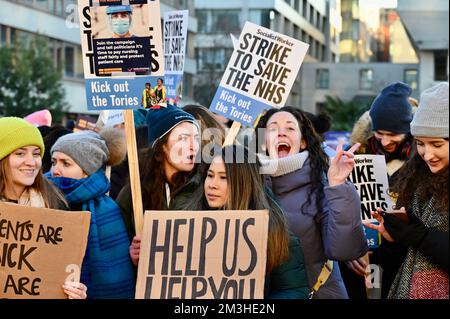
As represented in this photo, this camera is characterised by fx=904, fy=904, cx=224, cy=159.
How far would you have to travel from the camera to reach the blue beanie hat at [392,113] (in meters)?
6.48

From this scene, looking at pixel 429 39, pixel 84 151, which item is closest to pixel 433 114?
pixel 84 151

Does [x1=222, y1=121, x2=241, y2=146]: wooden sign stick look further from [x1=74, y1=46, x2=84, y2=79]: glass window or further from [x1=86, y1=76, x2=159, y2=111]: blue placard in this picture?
[x1=74, y1=46, x2=84, y2=79]: glass window

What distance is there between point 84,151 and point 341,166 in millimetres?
1563

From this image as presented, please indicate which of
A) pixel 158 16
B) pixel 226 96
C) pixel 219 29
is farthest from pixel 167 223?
pixel 219 29

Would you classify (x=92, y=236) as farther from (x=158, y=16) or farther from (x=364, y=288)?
(x=364, y=288)

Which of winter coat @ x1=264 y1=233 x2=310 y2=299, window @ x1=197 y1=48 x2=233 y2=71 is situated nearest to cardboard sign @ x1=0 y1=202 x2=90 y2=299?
winter coat @ x1=264 y1=233 x2=310 y2=299

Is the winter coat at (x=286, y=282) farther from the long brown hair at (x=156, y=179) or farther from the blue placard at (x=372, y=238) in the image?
the blue placard at (x=372, y=238)

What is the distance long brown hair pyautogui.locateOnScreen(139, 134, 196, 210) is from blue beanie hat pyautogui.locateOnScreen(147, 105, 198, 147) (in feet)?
0.16

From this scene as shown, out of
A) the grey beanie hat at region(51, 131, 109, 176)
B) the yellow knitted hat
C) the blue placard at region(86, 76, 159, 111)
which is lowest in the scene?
the grey beanie hat at region(51, 131, 109, 176)

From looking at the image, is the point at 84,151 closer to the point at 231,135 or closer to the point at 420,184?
the point at 231,135

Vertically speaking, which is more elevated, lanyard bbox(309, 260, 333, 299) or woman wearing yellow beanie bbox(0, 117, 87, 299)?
woman wearing yellow beanie bbox(0, 117, 87, 299)

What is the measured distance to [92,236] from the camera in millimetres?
4680

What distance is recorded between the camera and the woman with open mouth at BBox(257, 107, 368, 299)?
441 cm

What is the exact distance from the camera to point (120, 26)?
15.6 ft
